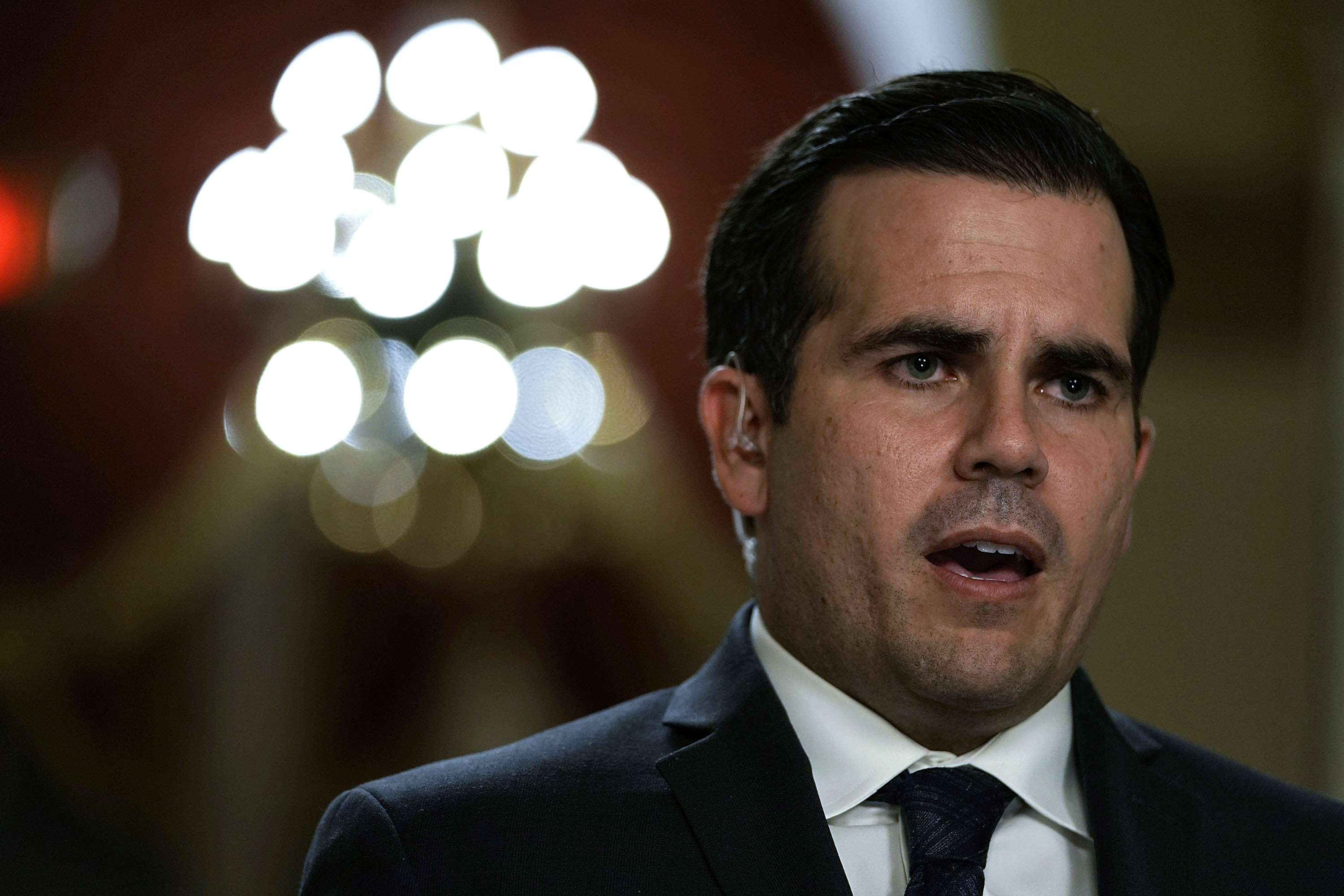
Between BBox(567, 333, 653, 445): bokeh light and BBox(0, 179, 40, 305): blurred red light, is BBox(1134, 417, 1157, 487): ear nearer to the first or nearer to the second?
BBox(567, 333, 653, 445): bokeh light

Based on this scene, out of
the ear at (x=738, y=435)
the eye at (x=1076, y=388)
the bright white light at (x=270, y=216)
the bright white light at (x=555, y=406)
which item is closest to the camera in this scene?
the eye at (x=1076, y=388)

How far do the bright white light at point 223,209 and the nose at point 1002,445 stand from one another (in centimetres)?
286

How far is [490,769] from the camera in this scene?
1.67 metres

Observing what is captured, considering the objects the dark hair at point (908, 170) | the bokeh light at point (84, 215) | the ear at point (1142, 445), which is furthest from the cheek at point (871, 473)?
the bokeh light at point (84, 215)

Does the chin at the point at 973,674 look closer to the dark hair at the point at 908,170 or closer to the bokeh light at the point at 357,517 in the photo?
the dark hair at the point at 908,170

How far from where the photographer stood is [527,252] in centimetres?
404

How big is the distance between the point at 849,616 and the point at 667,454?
2.62 metres

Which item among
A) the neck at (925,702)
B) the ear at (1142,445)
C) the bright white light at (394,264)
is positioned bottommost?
the neck at (925,702)

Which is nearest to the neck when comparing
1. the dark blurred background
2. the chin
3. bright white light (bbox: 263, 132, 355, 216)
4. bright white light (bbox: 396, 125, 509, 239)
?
the chin

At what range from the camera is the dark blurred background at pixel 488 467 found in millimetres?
3756

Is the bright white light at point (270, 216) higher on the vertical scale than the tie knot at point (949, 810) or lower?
higher

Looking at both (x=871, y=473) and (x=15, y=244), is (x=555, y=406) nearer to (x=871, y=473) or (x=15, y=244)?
(x=15, y=244)

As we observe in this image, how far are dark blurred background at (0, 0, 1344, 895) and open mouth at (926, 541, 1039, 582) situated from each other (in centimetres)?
250

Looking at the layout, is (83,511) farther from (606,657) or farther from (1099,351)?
(1099,351)
